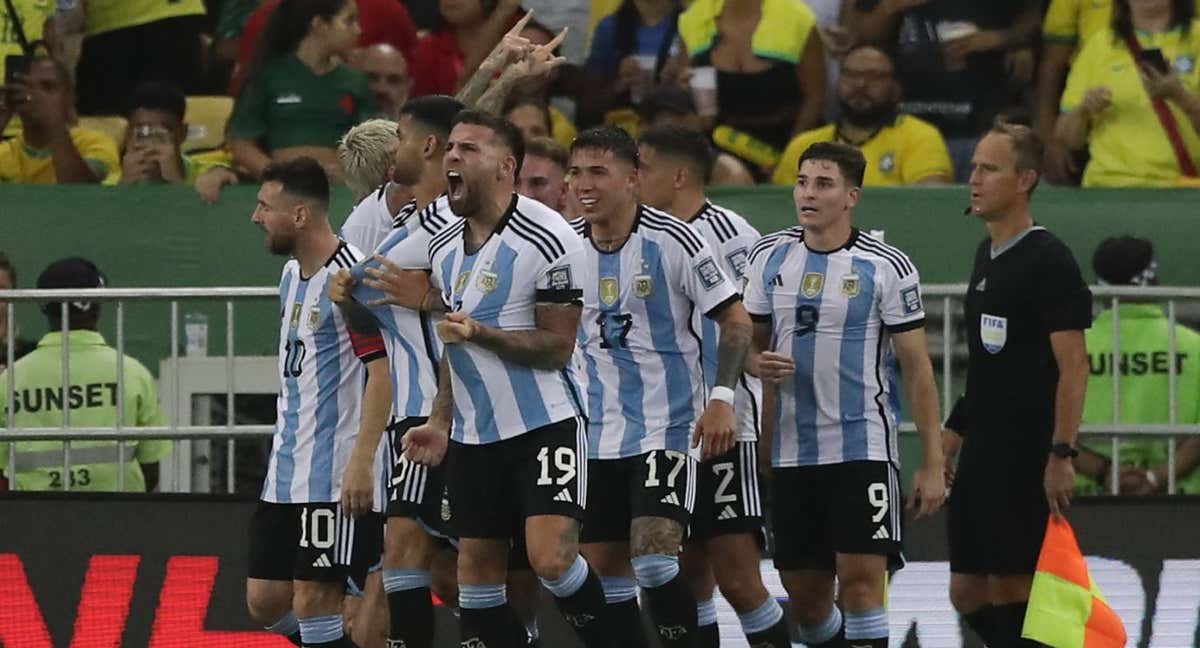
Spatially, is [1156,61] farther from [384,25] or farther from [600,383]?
[600,383]

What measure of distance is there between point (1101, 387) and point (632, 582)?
2960mm

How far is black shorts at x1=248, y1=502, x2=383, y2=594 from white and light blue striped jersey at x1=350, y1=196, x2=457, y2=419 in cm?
53

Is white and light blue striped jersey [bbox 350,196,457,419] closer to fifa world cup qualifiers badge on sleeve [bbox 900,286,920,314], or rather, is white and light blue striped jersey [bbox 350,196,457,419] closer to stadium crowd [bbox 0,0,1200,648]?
stadium crowd [bbox 0,0,1200,648]

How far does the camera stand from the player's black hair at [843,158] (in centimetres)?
1012

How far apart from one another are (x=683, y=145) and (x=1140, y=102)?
12.3 feet

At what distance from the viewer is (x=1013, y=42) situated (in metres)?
14.2

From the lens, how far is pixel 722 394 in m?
9.55

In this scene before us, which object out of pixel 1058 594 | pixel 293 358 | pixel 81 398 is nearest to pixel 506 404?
pixel 293 358

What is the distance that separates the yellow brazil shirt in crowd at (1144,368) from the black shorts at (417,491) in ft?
11.7

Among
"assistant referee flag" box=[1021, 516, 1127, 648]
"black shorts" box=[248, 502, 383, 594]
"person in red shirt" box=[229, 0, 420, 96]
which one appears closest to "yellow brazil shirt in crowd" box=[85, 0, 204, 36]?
"person in red shirt" box=[229, 0, 420, 96]

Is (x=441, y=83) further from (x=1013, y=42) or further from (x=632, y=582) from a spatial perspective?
(x=632, y=582)

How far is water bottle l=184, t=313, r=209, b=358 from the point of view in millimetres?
12039

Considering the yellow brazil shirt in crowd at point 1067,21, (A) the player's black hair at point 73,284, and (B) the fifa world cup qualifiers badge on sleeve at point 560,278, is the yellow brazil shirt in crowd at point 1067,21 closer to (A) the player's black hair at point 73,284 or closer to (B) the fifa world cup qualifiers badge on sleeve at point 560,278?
(A) the player's black hair at point 73,284

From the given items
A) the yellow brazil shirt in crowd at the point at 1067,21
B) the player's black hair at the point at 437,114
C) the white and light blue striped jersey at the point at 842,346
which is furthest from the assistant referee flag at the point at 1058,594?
the yellow brazil shirt in crowd at the point at 1067,21
